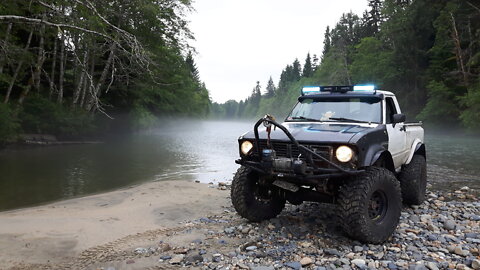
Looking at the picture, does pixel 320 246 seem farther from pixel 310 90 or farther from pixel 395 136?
pixel 310 90

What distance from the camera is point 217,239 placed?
5.48 metres

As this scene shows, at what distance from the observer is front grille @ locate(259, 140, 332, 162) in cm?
502

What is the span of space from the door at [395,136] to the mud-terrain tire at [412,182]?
0.31m

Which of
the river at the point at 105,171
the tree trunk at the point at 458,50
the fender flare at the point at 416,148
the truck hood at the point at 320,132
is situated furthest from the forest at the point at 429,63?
the truck hood at the point at 320,132

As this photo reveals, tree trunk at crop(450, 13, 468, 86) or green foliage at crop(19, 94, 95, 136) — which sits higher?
tree trunk at crop(450, 13, 468, 86)

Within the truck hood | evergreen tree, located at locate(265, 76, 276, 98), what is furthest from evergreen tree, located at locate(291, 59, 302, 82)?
the truck hood

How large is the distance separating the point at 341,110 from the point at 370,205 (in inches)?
71.8

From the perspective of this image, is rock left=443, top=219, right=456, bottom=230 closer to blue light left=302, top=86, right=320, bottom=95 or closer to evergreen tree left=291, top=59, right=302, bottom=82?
blue light left=302, top=86, right=320, bottom=95

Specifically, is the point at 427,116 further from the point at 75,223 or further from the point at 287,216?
the point at 75,223

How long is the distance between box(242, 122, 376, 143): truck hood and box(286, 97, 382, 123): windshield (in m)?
0.36

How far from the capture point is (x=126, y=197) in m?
8.84

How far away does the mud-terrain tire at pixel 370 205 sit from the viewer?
4895 mm

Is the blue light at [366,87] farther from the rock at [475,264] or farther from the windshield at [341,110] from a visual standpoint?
the rock at [475,264]

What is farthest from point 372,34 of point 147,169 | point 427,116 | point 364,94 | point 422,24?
point 364,94
